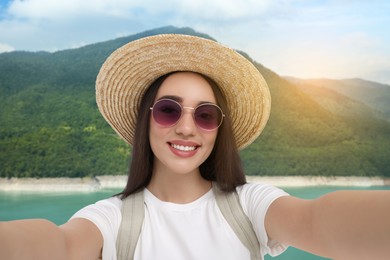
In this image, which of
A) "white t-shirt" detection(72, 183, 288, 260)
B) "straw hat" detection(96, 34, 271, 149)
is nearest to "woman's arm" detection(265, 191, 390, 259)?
"white t-shirt" detection(72, 183, 288, 260)

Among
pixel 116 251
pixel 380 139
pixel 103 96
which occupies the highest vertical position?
pixel 103 96

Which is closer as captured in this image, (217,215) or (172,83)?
(217,215)

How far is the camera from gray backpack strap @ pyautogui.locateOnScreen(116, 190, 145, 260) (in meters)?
1.20

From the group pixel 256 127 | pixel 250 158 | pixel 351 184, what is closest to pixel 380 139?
pixel 351 184

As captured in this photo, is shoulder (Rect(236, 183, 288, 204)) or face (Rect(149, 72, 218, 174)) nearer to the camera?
shoulder (Rect(236, 183, 288, 204))

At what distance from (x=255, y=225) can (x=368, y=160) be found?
30.9 meters

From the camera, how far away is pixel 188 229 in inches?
50.6

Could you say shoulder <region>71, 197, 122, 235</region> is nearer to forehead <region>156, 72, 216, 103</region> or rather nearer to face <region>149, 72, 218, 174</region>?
face <region>149, 72, 218, 174</region>

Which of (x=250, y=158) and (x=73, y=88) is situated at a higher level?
(x=73, y=88)

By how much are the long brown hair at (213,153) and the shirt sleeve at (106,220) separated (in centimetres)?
18

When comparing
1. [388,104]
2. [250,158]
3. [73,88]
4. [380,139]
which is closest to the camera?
[250,158]

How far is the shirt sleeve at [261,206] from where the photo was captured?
1.18 metres

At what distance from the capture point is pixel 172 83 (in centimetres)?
143

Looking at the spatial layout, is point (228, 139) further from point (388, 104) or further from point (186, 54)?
point (388, 104)
